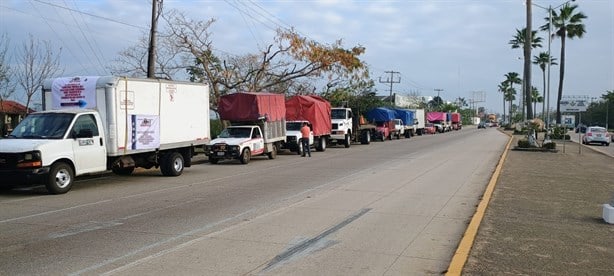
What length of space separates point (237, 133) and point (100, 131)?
938 cm

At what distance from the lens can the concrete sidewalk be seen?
6402mm

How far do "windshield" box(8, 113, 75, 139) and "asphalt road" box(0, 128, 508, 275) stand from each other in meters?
1.36

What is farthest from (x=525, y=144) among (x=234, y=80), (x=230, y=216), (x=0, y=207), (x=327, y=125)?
(x=0, y=207)

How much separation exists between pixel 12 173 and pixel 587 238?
11299 mm

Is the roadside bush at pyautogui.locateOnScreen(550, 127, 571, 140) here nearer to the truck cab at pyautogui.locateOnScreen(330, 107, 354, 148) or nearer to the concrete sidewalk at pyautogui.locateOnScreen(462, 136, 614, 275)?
the truck cab at pyautogui.locateOnScreen(330, 107, 354, 148)

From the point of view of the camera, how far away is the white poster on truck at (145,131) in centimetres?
1498

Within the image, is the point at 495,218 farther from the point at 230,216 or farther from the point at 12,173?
the point at 12,173

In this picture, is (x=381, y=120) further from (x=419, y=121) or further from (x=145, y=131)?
(x=145, y=131)

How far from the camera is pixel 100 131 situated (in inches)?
550

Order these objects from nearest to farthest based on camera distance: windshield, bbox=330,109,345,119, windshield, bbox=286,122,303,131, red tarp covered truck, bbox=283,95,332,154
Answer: windshield, bbox=286,122,303,131, red tarp covered truck, bbox=283,95,332,154, windshield, bbox=330,109,345,119

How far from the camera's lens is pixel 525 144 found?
31203 mm

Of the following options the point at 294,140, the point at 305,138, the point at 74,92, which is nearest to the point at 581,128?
the point at 294,140

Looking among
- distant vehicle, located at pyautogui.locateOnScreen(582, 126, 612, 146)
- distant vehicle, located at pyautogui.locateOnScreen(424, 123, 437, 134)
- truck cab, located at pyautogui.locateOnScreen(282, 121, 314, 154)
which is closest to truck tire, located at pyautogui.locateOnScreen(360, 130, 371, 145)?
truck cab, located at pyautogui.locateOnScreen(282, 121, 314, 154)

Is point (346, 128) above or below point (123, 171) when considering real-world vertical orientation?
above
